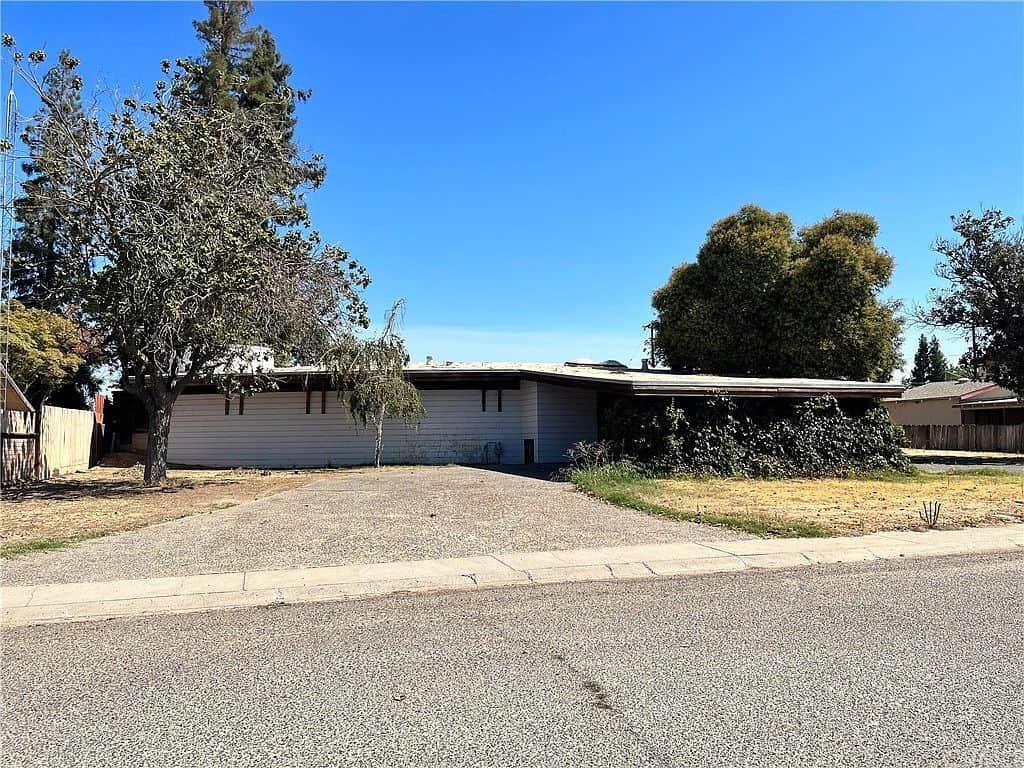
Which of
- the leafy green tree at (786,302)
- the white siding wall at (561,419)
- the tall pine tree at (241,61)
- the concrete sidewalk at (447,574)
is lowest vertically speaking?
the concrete sidewalk at (447,574)

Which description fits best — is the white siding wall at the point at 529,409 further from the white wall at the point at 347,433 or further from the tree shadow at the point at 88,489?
the tree shadow at the point at 88,489

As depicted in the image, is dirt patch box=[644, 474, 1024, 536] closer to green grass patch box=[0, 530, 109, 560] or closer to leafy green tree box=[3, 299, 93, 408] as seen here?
green grass patch box=[0, 530, 109, 560]

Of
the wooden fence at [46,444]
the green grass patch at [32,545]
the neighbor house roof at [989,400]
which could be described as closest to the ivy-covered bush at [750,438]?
the green grass patch at [32,545]

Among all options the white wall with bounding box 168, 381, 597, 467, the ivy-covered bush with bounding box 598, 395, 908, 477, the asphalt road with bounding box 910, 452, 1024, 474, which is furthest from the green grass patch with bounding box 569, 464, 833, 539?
the asphalt road with bounding box 910, 452, 1024, 474

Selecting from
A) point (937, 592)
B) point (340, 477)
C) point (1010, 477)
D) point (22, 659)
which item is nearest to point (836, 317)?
point (1010, 477)

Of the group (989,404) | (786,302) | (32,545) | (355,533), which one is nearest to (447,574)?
(355,533)

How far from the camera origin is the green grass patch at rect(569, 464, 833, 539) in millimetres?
10344

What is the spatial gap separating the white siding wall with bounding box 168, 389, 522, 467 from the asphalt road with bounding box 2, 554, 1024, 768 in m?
17.0

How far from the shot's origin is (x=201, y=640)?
566cm

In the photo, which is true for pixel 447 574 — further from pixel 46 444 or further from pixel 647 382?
pixel 46 444

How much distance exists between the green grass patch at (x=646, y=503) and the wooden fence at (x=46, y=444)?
42.6ft

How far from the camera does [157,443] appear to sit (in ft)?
54.9

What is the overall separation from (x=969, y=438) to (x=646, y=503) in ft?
106

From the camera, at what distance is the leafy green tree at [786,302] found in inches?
1086
